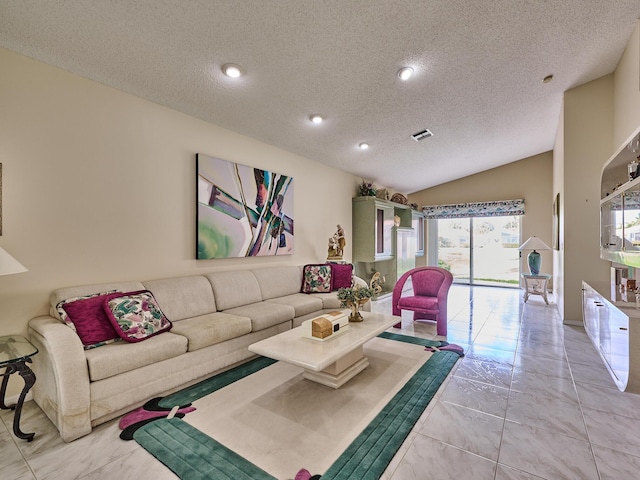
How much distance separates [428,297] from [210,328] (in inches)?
114

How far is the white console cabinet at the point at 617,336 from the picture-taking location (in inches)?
90.7

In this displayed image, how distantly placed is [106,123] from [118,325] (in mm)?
1812

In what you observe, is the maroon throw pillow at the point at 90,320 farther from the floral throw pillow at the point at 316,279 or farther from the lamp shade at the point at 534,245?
the lamp shade at the point at 534,245

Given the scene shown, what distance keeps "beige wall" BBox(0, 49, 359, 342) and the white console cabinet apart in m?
3.83

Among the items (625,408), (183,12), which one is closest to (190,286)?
(183,12)

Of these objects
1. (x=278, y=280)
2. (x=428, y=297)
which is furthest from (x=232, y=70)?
(x=428, y=297)

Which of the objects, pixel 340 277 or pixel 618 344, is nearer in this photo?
pixel 618 344

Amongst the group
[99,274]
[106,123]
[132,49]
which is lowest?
[99,274]

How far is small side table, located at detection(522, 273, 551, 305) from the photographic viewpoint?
5535mm

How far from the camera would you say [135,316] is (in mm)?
2428

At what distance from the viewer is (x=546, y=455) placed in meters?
1.74

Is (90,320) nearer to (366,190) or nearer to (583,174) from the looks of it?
(366,190)

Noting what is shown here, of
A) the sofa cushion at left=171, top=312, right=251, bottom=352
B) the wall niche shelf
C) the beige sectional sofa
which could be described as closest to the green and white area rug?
the beige sectional sofa

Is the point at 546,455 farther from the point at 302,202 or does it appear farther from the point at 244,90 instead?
the point at 302,202
